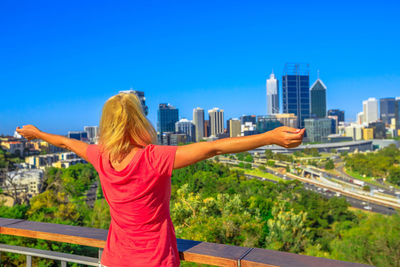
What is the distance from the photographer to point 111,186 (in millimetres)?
771

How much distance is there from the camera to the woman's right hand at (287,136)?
2.03ft

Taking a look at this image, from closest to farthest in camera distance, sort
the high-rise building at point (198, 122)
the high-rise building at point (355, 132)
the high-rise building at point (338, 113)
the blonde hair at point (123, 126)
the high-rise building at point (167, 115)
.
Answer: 1. the blonde hair at point (123, 126)
2. the high-rise building at point (167, 115)
3. the high-rise building at point (198, 122)
4. the high-rise building at point (355, 132)
5. the high-rise building at point (338, 113)

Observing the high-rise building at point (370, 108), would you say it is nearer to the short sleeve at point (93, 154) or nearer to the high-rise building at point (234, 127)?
the high-rise building at point (234, 127)

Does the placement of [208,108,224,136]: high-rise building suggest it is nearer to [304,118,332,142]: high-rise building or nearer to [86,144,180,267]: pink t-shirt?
[304,118,332,142]: high-rise building

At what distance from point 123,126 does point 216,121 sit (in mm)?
33982

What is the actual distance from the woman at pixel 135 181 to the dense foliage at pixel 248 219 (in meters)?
1.34

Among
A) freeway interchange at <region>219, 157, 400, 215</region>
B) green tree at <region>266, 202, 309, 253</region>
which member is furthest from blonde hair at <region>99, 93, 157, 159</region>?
freeway interchange at <region>219, 157, 400, 215</region>

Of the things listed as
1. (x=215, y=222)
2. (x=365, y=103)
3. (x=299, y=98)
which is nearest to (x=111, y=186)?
(x=215, y=222)

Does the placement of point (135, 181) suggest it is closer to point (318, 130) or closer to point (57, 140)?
point (57, 140)

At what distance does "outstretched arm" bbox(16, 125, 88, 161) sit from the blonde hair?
0.57 ft

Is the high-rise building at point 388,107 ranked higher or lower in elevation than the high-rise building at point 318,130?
higher

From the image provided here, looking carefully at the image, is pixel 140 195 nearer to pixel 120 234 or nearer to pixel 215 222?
pixel 120 234

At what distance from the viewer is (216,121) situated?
1364 inches

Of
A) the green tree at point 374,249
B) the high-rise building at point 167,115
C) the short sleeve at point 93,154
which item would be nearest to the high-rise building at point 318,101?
the high-rise building at point 167,115
